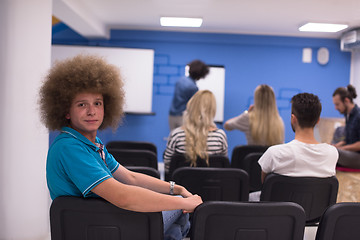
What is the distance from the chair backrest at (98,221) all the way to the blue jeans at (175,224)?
19 cm

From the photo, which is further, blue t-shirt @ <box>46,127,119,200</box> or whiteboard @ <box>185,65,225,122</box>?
whiteboard @ <box>185,65,225,122</box>

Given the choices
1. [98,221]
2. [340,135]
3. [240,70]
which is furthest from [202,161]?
[240,70]

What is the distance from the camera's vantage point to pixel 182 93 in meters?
5.34

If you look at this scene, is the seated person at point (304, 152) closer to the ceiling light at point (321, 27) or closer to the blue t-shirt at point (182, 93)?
the blue t-shirt at point (182, 93)

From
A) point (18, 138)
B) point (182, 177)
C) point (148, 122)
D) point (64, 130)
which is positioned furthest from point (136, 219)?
point (148, 122)

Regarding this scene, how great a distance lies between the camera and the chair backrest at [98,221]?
122 cm

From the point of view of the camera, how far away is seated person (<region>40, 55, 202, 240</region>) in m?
1.25

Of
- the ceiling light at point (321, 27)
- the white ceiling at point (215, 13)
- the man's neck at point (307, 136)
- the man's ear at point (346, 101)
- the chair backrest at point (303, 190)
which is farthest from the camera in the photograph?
the ceiling light at point (321, 27)

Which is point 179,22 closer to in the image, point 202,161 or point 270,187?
point 202,161

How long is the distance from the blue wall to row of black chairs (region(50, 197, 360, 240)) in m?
5.33

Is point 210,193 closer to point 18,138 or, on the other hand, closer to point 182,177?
point 182,177

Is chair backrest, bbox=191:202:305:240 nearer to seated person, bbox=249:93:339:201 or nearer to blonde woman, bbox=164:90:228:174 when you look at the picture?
seated person, bbox=249:93:339:201

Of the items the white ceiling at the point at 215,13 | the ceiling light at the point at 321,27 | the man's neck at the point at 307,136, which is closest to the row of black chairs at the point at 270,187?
the man's neck at the point at 307,136

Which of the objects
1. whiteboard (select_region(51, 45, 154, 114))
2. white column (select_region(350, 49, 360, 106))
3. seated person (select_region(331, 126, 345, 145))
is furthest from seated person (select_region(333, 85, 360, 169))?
whiteboard (select_region(51, 45, 154, 114))
